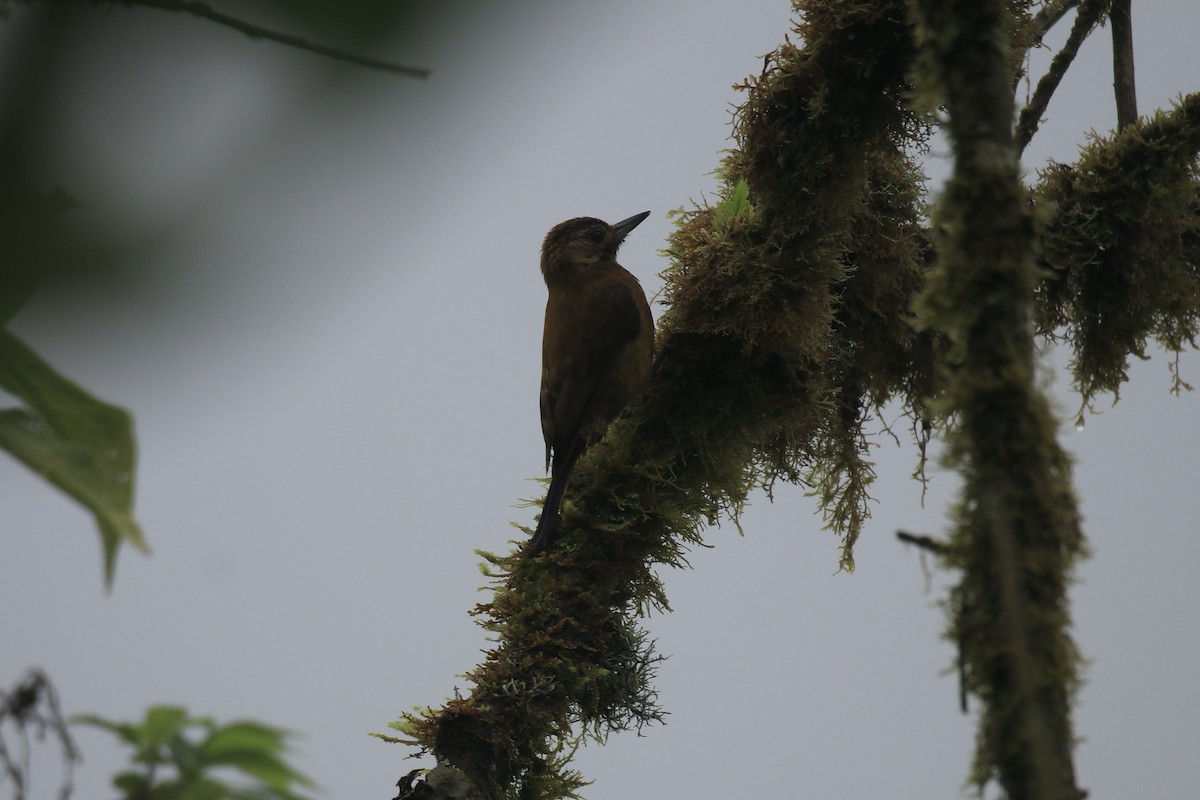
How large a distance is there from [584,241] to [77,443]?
16.1ft

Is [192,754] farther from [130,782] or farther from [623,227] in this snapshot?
[623,227]

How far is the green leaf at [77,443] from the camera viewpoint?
0.68 metres

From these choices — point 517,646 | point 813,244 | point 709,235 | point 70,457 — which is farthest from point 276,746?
point 709,235

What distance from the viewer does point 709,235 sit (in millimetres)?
3768

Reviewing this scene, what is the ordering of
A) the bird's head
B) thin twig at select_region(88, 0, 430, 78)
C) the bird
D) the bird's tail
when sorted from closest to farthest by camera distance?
thin twig at select_region(88, 0, 430, 78), the bird's tail, the bird, the bird's head

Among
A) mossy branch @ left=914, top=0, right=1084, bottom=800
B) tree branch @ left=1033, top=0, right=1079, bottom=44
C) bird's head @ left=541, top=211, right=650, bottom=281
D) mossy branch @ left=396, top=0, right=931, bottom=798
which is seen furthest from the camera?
bird's head @ left=541, top=211, right=650, bottom=281

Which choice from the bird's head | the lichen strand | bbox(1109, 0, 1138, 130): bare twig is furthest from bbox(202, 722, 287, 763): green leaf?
the bird's head

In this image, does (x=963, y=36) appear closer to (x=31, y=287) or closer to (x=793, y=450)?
(x=31, y=287)

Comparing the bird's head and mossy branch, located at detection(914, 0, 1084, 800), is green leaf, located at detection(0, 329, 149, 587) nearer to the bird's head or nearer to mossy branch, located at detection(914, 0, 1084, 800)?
mossy branch, located at detection(914, 0, 1084, 800)

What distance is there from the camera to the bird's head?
5.51m

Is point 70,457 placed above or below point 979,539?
below

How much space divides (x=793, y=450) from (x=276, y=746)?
3.11 meters

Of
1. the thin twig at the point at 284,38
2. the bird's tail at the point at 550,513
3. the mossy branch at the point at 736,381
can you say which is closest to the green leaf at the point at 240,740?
the thin twig at the point at 284,38

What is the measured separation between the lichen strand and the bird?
1.51 metres
